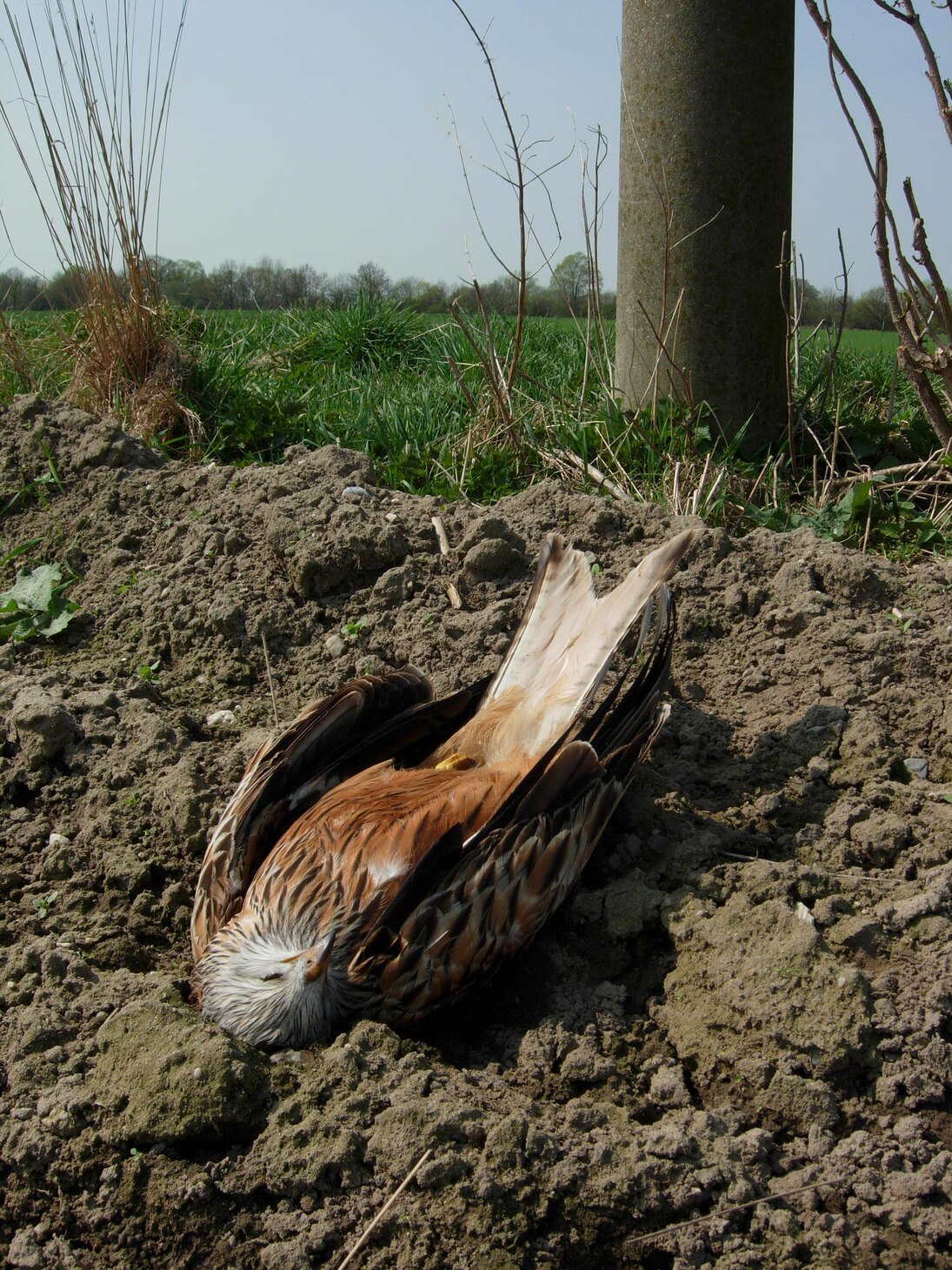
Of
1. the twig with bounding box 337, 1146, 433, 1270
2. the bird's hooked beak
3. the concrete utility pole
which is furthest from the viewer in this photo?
the concrete utility pole

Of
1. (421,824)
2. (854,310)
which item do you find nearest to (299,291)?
(854,310)

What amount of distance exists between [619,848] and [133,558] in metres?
2.80

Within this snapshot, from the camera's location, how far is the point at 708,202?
207 inches

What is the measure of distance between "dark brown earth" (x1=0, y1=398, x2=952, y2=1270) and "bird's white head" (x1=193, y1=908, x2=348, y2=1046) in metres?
0.07

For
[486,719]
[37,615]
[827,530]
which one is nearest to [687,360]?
[827,530]

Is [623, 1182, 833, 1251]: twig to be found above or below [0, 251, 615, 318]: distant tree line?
below

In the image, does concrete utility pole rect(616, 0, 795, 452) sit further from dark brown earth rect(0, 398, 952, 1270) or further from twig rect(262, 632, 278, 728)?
twig rect(262, 632, 278, 728)

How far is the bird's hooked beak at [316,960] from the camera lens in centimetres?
255

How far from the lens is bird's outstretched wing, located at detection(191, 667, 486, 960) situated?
9.80ft

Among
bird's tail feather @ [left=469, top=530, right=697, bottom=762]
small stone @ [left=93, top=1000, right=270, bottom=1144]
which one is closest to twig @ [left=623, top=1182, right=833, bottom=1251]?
small stone @ [left=93, top=1000, right=270, bottom=1144]

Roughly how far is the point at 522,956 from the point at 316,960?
2.02 ft

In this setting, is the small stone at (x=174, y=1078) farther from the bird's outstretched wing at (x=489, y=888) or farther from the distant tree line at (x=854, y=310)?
the distant tree line at (x=854, y=310)

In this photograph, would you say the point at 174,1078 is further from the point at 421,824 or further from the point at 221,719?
the point at 221,719

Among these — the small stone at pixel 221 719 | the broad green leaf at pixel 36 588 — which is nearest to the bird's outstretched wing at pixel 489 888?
the small stone at pixel 221 719
